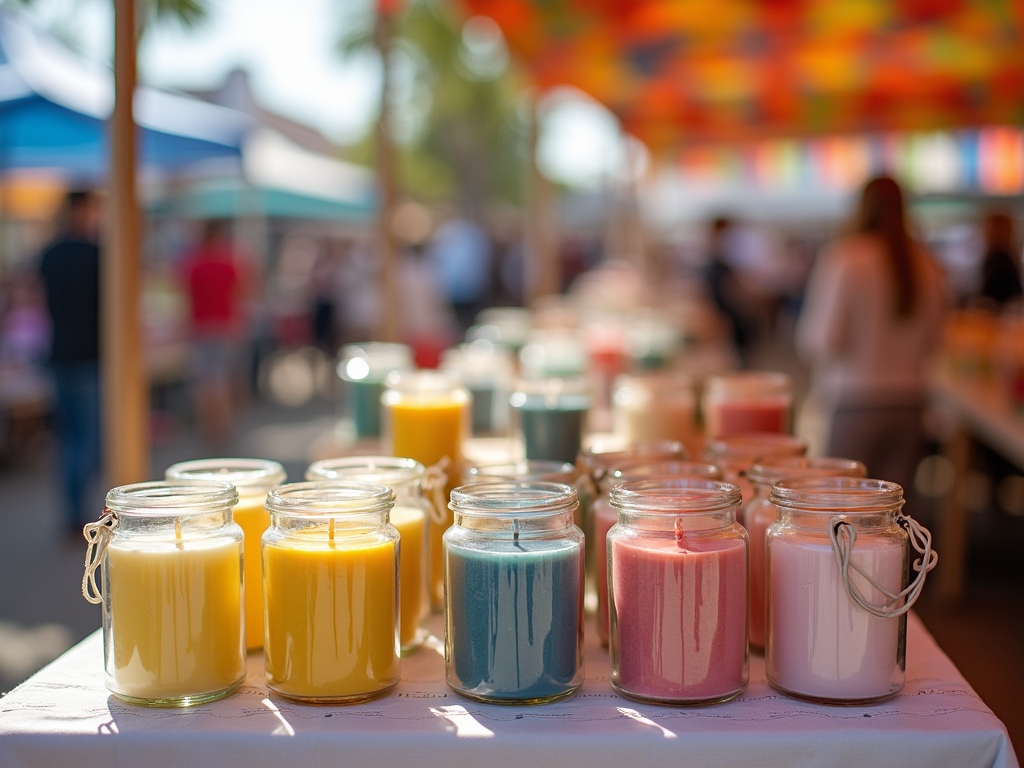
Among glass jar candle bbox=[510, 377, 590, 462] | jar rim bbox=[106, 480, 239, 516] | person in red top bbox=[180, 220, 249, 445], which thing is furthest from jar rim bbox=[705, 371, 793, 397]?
person in red top bbox=[180, 220, 249, 445]

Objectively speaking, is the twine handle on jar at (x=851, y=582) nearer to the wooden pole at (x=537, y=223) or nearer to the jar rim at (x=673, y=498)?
the jar rim at (x=673, y=498)

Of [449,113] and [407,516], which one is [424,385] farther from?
[449,113]

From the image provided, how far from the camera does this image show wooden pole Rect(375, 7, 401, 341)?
11.2ft

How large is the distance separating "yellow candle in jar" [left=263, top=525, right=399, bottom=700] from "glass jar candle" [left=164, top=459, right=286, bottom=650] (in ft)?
0.32

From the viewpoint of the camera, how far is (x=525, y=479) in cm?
137

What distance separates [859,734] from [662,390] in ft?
3.43

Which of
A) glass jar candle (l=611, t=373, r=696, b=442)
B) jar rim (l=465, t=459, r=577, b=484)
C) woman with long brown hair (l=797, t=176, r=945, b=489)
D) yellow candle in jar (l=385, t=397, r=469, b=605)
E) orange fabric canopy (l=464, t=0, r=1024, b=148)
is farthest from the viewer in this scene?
orange fabric canopy (l=464, t=0, r=1024, b=148)

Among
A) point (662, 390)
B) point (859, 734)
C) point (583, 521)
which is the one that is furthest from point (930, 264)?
point (859, 734)

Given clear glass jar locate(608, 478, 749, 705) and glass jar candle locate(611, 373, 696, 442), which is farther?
glass jar candle locate(611, 373, 696, 442)

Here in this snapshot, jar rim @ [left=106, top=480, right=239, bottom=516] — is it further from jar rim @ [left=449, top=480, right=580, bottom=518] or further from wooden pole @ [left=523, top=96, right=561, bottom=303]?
wooden pole @ [left=523, top=96, right=561, bottom=303]

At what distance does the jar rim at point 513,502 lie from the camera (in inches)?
44.2

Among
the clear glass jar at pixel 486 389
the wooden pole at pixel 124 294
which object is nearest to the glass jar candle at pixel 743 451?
the clear glass jar at pixel 486 389

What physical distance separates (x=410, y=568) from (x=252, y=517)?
0.21m

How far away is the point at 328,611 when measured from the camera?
111cm
